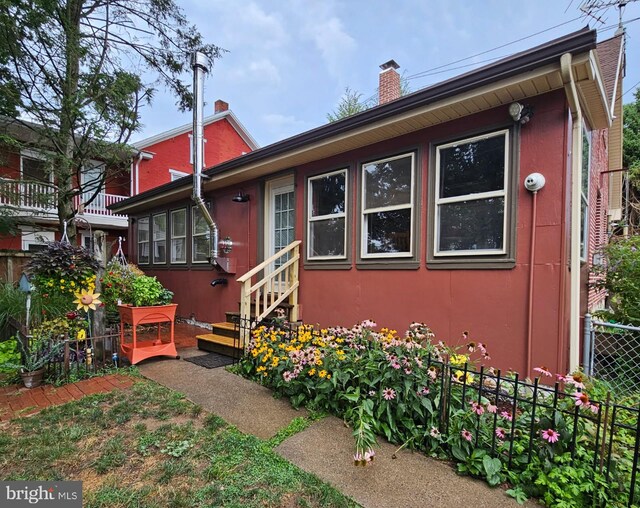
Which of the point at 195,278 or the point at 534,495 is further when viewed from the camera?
the point at 195,278

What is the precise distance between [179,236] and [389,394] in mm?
7069

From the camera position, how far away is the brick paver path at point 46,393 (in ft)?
10.1

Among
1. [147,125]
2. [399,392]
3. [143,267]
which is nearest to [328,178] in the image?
[399,392]

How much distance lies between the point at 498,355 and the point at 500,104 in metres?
2.62

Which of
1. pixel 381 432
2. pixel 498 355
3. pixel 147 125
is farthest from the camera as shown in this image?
pixel 147 125

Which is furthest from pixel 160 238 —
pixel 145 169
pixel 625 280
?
pixel 625 280

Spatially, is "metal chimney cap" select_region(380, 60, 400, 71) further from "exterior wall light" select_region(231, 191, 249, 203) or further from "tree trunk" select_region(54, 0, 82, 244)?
"tree trunk" select_region(54, 0, 82, 244)

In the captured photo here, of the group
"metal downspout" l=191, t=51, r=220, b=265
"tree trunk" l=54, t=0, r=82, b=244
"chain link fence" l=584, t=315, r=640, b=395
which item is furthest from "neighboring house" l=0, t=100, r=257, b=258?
"chain link fence" l=584, t=315, r=640, b=395

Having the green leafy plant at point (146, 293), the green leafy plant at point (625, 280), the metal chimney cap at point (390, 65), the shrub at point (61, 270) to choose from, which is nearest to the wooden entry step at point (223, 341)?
the green leafy plant at point (146, 293)

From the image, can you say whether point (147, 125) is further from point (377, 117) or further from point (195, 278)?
point (377, 117)

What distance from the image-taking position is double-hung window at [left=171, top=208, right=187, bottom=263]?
802 cm

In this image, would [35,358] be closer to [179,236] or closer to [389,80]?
[179,236]

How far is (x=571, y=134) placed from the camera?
126 inches

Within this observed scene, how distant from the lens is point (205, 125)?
1529cm
